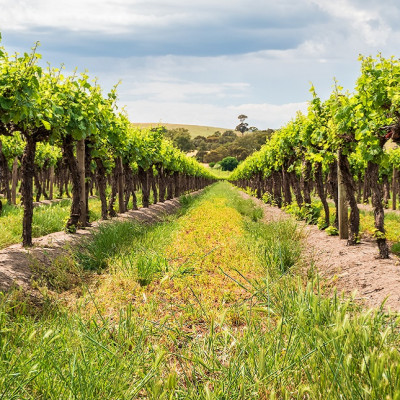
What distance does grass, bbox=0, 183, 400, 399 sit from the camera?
186 centimetres

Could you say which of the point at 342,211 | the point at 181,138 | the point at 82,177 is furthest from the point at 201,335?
the point at 181,138

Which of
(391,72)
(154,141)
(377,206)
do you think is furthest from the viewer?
(154,141)

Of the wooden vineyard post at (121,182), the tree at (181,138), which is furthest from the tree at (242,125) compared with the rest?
the wooden vineyard post at (121,182)

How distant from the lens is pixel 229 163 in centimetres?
10488

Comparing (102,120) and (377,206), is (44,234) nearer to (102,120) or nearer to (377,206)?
(102,120)

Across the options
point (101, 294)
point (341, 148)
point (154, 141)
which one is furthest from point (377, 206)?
point (154, 141)

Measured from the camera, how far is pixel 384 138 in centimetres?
691

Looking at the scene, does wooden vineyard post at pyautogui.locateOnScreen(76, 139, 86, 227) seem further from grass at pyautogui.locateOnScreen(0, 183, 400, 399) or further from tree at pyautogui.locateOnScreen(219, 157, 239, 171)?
tree at pyautogui.locateOnScreen(219, 157, 239, 171)

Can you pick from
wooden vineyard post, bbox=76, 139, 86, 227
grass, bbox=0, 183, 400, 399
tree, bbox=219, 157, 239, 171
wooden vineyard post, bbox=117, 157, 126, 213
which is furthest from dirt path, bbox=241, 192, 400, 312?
tree, bbox=219, 157, 239, 171

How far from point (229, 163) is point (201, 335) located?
337 feet

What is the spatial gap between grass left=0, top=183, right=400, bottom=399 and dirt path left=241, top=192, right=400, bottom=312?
2.29ft

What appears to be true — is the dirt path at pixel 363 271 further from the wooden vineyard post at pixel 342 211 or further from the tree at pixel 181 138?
the tree at pixel 181 138

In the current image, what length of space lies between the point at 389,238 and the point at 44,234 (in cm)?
1033

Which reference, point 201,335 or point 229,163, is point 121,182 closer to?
point 201,335
